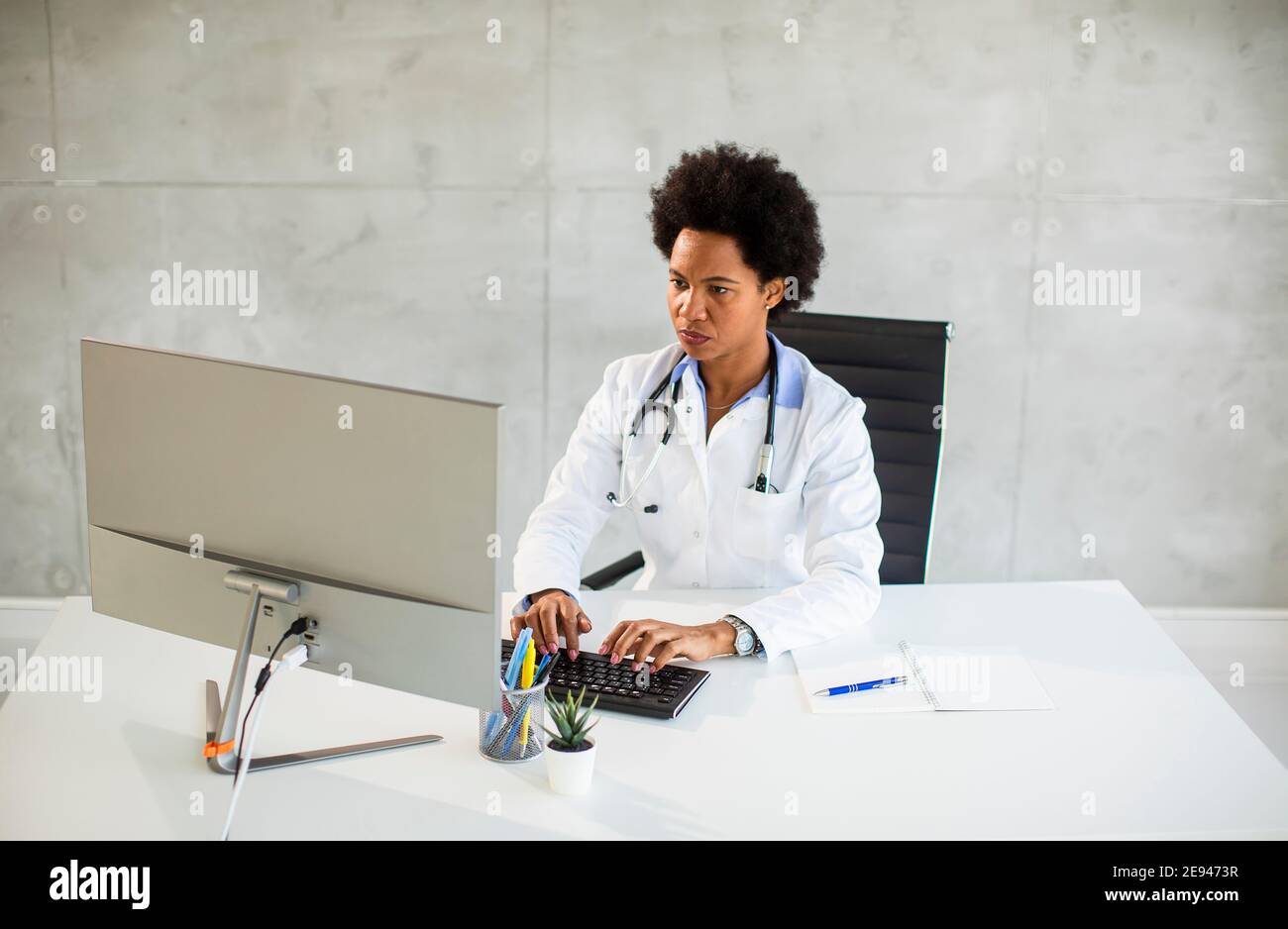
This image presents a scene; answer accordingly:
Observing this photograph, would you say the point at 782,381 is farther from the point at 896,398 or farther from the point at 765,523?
the point at 896,398

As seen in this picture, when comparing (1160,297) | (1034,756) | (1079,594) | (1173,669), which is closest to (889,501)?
(1079,594)

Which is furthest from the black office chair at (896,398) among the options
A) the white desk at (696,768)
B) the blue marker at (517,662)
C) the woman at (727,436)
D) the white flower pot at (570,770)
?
the white flower pot at (570,770)

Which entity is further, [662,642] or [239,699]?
[662,642]

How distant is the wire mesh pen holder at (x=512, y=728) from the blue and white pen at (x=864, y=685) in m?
0.46

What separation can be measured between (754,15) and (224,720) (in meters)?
2.55

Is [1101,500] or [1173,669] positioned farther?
[1101,500]

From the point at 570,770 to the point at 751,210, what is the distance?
1212 millimetres

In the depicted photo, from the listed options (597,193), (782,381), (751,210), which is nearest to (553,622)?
(782,381)

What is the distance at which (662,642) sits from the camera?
1.84 metres

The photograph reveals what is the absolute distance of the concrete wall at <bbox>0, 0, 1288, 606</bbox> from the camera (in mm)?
3346

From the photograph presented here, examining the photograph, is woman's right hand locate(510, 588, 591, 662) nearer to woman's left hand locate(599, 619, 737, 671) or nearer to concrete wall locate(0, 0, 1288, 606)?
woman's left hand locate(599, 619, 737, 671)

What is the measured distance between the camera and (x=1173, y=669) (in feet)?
6.22

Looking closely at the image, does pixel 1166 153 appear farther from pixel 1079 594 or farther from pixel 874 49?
pixel 1079 594

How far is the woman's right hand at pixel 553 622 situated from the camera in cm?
188
